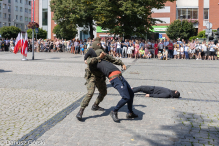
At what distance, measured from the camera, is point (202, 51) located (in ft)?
79.3

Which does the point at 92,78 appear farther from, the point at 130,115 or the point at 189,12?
the point at 189,12

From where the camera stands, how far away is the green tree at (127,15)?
26672mm

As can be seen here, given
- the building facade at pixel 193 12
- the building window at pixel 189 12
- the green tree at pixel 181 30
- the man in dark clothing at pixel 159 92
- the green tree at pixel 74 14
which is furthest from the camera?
the building window at pixel 189 12

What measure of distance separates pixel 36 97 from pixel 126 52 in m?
17.7

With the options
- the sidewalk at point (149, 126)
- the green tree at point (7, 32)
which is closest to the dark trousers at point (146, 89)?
the sidewalk at point (149, 126)

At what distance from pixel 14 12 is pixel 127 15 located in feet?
227

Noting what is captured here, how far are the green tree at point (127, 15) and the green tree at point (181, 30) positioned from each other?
19.8m

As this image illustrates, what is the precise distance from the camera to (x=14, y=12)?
8725 cm

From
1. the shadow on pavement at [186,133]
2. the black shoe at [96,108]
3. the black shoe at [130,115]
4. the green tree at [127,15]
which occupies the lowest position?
the shadow on pavement at [186,133]

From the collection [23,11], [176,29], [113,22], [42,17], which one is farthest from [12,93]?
[23,11]

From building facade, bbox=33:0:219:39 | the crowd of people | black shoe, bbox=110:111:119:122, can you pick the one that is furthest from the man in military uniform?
building facade, bbox=33:0:219:39

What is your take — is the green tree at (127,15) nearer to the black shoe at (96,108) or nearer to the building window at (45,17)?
the black shoe at (96,108)

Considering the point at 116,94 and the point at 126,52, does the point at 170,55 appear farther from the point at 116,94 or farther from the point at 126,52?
the point at 116,94

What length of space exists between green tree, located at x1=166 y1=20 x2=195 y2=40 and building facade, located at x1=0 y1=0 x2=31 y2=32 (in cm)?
5275
